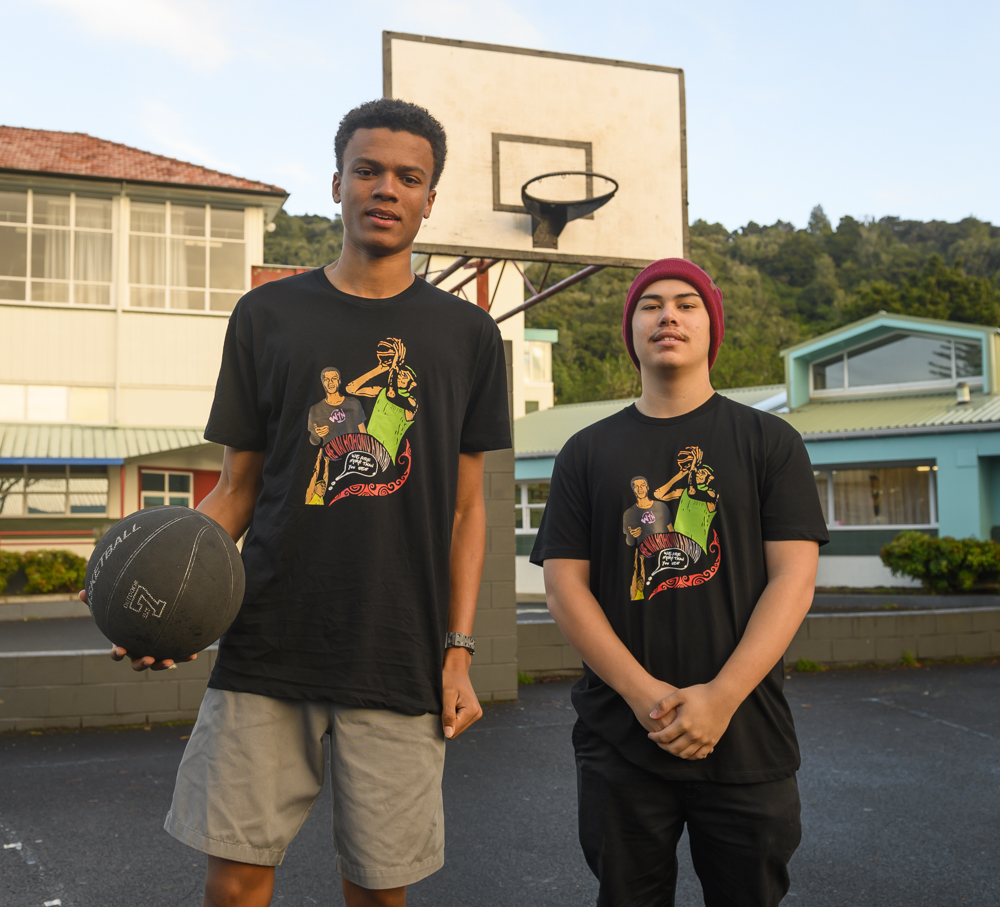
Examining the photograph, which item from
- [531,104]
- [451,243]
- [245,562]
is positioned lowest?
[245,562]

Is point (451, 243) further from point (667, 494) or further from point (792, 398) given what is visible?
point (792, 398)

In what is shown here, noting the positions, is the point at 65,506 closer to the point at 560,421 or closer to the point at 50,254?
the point at 50,254

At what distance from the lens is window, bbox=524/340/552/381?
42.4 meters

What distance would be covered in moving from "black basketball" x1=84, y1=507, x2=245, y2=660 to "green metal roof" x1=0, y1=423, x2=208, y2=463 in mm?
18494

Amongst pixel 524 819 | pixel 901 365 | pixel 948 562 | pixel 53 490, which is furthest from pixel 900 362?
pixel 524 819

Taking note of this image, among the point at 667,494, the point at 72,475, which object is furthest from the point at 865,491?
the point at 667,494

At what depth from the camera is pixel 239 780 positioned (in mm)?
2137

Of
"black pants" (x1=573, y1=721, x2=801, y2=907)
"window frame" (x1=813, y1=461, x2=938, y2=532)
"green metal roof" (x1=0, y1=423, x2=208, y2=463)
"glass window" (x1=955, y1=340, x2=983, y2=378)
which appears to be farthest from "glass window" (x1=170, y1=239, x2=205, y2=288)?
"black pants" (x1=573, y1=721, x2=801, y2=907)

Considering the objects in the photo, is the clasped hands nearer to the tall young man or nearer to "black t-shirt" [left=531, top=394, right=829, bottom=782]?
"black t-shirt" [left=531, top=394, right=829, bottom=782]

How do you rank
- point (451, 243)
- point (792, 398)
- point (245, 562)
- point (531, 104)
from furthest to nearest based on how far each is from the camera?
1. point (792, 398)
2. point (531, 104)
3. point (451, 243)
4. point (245, 562)

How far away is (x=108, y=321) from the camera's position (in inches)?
854

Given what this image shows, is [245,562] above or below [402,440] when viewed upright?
below

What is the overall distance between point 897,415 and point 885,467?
127 centimetres

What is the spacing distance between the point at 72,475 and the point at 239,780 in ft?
67.1
